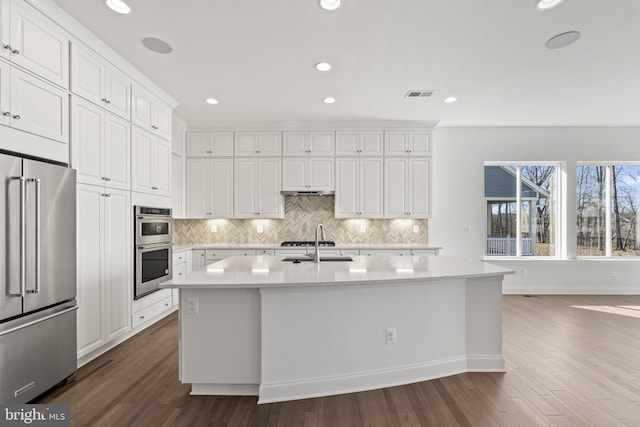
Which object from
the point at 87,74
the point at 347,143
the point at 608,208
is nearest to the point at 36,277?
the point at 87,74

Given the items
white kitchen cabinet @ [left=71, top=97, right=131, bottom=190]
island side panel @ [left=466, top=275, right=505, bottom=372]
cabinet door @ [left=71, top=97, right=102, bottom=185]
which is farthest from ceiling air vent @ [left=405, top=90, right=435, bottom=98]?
cabinet door @ [left=71, top=97, right=102, bottom=185]

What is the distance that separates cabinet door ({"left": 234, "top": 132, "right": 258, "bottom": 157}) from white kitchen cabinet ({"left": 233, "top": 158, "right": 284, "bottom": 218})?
0.12m

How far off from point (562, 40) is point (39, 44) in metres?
4.15

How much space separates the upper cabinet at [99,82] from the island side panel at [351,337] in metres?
2.36

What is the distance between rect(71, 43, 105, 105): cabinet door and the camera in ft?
8.78

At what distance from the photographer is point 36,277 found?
86.1 inches

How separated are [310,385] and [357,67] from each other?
116 inches

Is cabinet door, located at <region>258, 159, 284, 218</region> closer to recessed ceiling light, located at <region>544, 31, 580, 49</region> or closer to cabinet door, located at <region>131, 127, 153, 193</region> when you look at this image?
cabinet door, located at <region>131, 127, 153, 193</region>

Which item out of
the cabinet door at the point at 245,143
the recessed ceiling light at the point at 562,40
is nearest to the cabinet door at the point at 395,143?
the cabinet door at the point at 245,143

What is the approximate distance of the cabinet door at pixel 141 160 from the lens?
3.50 meters

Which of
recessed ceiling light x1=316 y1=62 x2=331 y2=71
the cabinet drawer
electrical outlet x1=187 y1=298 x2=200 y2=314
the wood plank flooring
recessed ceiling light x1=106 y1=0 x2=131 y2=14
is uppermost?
recessed ceiling light x1=106 y1=0 x2=131 y2=14

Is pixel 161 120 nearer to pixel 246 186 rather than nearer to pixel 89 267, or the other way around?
pixel 246 186

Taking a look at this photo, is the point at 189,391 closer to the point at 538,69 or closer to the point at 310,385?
the point at 310,385

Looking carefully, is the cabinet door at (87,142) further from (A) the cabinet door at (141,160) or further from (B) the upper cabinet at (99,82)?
(A) the cabinet door at (141,160)
